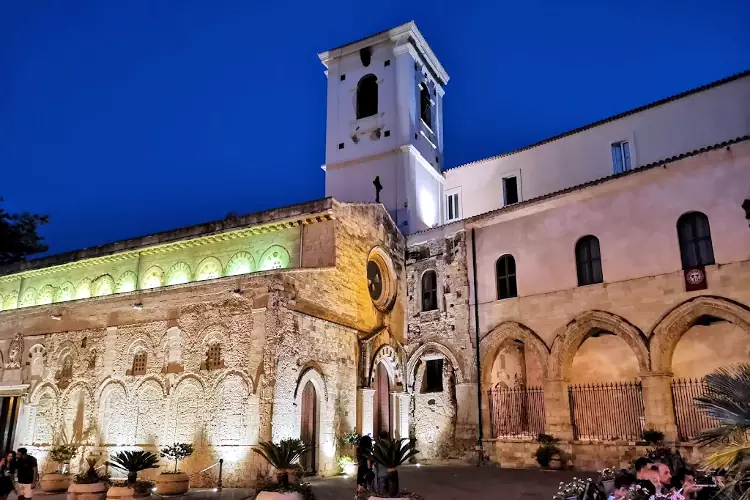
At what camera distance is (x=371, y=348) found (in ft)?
67.7

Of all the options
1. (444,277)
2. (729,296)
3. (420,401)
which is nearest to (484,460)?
(420,401)

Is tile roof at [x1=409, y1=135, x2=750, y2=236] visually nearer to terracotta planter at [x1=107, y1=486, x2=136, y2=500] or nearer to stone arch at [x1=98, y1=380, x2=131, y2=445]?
stone arch at [x1=98, y1=380, x2=131, y2=445]

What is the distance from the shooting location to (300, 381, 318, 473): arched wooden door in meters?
17.5

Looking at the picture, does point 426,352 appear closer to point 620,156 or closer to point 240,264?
point 240,264

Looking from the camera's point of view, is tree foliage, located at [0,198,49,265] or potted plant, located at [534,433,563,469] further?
tree foliage, located at [0,198,49,265]

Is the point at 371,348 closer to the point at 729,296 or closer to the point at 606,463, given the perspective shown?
the point at 606,463

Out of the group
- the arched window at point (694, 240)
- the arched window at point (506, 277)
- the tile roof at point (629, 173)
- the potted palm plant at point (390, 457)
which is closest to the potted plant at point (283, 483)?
the potted palm plant at point (390, 457)

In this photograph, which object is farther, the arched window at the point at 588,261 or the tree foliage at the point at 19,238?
the tree foliage at the point at 19,238

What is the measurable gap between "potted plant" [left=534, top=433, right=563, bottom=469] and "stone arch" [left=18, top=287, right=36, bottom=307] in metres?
22.4

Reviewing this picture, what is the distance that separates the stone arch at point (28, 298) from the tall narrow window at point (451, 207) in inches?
766

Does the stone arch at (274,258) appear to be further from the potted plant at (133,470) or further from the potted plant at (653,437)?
the potted plant at (653,437)

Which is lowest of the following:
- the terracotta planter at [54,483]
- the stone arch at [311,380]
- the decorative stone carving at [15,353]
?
the terracotta planter at [54,483]

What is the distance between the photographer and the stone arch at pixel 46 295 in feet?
85.3

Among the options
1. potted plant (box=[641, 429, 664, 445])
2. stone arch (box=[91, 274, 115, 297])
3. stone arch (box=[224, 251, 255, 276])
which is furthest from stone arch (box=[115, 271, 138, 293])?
potted plant (box=[641, 429, 664, 445])
